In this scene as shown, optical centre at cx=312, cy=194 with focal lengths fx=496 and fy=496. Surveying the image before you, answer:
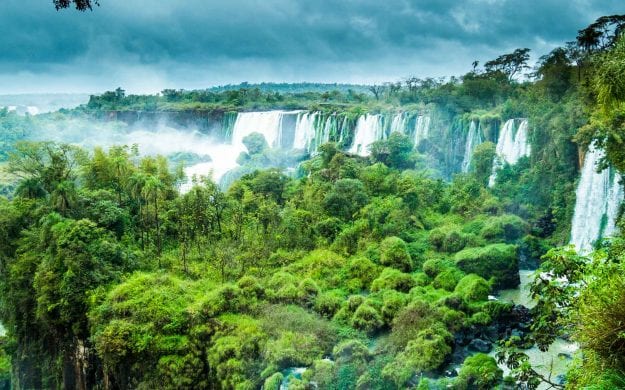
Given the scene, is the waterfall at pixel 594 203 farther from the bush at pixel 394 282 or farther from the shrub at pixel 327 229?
the shrub at pixel 327 229

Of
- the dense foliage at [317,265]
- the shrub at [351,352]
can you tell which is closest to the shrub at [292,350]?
the dense foliage at [317,265]

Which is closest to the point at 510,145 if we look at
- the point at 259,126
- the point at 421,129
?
the point at 421,129

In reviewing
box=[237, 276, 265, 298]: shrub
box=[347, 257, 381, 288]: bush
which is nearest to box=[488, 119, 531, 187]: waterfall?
box=[347, 257, 381, 288]: bush

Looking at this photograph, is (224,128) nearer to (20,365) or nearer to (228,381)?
(20,365)

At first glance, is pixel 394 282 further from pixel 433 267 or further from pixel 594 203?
pixel 594 203

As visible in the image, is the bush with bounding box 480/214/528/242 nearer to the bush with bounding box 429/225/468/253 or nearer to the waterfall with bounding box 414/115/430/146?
the bush with bounding box 429/225/468/253

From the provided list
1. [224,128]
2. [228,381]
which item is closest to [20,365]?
[228,381]

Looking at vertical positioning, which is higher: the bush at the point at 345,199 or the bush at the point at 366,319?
the bush at the point at 345,199
